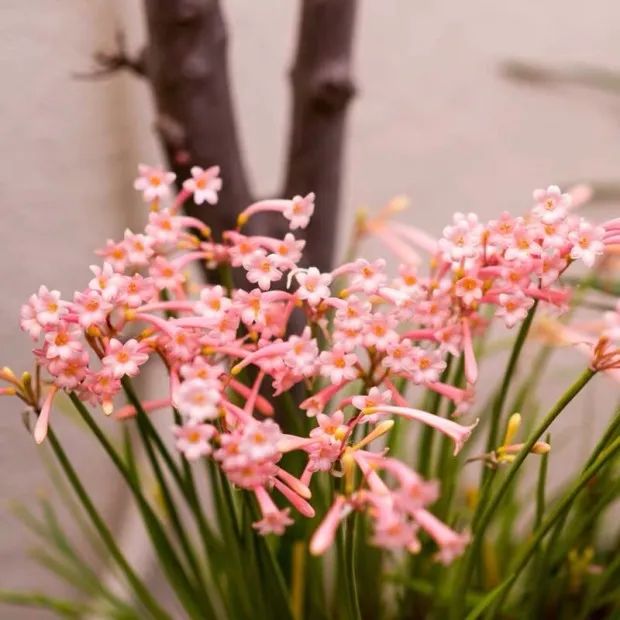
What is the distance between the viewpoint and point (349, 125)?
26.8 inches

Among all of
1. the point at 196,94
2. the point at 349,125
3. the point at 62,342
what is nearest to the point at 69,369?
the point at 62,342

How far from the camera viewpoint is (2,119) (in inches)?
19.6

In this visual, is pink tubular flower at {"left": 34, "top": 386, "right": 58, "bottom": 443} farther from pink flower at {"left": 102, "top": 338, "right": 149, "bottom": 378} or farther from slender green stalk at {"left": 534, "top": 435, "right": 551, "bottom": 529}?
slender green stalk at {"left": 534, "top": 435, "right": 551, "bottom": 529}

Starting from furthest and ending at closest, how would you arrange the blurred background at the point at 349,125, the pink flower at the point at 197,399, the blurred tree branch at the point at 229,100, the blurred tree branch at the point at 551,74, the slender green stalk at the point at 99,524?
the blurred tree branch at the point at 551,74 → the blurred background at the point at 349,125 → the blurred tree branch at the point at 229,100 → the slender green stalk at the point at 99,524 → the pink flower at the point at 197,399

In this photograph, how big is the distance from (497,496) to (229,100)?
0.27 m

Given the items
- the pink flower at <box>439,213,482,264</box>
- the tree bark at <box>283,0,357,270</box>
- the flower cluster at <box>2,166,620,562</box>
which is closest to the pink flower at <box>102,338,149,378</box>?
the flower cluster at <box>2,166,620,562</box>

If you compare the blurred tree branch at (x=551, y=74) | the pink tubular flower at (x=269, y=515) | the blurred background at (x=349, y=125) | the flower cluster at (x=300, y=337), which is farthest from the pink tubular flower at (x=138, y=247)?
the blurred tree branch at (x=551, y=74)

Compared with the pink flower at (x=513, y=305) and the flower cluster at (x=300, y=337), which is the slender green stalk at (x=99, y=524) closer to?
the flower cluster at (x=300, y=337)

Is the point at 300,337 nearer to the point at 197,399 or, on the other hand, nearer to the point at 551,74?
the point at 197,399

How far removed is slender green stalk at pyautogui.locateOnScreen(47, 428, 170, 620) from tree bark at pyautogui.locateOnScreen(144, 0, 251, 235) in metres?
0.17

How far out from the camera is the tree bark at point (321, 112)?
443mm

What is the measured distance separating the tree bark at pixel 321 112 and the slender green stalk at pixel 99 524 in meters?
0.20

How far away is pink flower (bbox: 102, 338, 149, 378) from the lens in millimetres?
246

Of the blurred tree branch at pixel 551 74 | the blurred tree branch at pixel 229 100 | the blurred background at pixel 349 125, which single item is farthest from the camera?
the blurred tree branch at pixel 551 74
